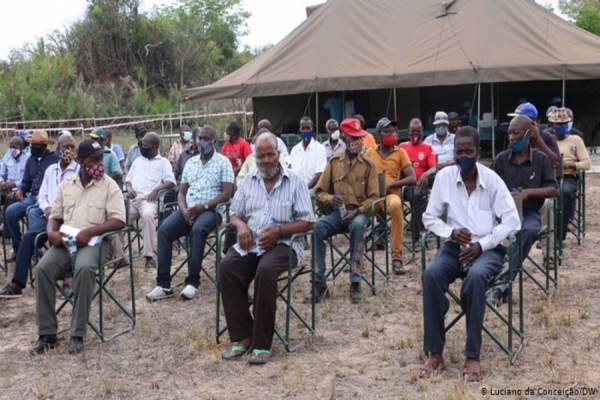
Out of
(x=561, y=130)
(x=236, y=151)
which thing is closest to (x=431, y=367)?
(x=561, y=130)

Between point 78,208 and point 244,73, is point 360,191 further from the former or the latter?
point 244,73

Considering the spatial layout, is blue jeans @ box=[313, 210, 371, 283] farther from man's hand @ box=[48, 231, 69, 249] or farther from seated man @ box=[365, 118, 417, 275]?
man's hand @ box=[48, 231, 69, 249]

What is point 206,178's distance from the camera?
718 centimetres

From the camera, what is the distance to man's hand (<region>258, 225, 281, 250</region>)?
5.14 metres

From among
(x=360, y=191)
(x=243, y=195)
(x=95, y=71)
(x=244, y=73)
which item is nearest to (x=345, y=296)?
(x=360, y=191)

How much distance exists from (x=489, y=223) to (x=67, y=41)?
2996cm

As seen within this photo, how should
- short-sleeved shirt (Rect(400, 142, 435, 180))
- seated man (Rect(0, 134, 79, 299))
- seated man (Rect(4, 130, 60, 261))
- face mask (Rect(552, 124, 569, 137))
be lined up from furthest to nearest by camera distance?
short-sleeved shirt (Rect(400, 142, 435, 180))
face mask (Rect(552, 124, 569, 137))
seated man (Rect(4, 130, 60, 261))
seated man (Rect(0, 134, 79, 299))

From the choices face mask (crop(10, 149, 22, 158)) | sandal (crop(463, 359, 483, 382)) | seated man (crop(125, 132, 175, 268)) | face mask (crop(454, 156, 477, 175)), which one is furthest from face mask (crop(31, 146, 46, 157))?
sandal (crop(463, 359, 483, 382))

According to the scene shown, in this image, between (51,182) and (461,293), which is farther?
(51,182)

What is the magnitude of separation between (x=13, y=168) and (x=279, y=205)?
484cm

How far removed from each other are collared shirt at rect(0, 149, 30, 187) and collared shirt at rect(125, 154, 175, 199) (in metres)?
1.38

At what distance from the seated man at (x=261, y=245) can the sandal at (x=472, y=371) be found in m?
1.29

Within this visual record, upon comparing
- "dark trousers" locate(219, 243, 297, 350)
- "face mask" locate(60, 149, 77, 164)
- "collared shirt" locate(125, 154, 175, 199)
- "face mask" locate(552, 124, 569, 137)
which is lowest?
"dark trousers" locate(219, 243, 297, 350)

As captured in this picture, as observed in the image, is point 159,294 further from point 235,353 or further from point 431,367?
point 431,367
